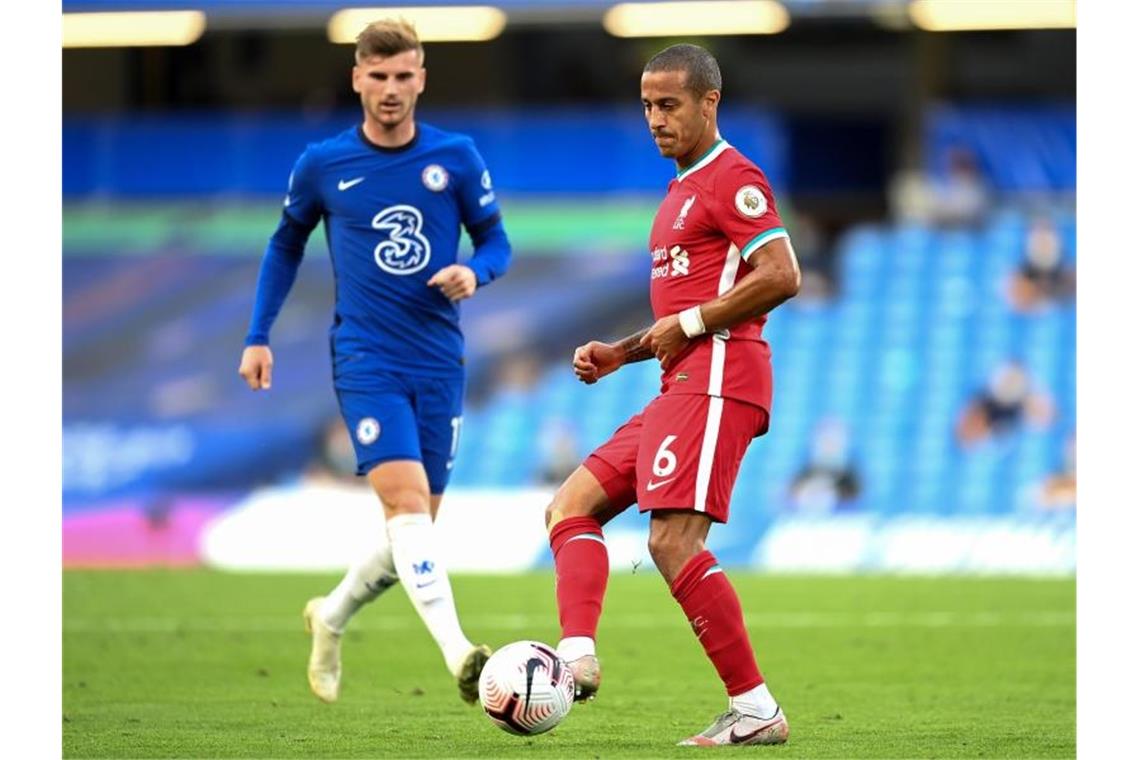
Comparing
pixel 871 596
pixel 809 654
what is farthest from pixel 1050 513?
pixel 809 654

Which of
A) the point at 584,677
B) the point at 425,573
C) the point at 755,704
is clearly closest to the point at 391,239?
the point at 425,573

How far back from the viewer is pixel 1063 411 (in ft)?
66.8

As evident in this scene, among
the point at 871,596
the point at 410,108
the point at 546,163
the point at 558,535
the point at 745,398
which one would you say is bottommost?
the point at 871,596

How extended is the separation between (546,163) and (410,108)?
616 inches

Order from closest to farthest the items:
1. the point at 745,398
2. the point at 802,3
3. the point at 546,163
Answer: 1. the point at 745,398
2. the point at 802,3
3. the point at 546,163

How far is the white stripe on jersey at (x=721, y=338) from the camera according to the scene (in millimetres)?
6172

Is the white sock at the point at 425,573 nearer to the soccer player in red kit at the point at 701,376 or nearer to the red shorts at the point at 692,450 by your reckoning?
the soccer player in red kit at the point at 701,376

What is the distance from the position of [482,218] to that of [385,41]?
848 millimetres

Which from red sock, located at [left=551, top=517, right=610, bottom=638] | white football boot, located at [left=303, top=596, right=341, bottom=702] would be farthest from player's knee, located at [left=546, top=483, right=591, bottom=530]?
white football boot, located at [left=303, top=596, right=341, bottom=702]

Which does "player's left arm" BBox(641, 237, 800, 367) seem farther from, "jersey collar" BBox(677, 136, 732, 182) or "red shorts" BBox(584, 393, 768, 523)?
"jersey collar" BBox(677, 136, 732, 182)

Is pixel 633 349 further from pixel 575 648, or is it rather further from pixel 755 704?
pixel 755 704

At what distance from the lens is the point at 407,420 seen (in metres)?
7.46

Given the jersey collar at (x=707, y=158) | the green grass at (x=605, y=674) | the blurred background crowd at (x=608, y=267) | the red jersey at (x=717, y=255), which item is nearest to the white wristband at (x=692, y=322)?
the red jersey at (x=717, y=255)
